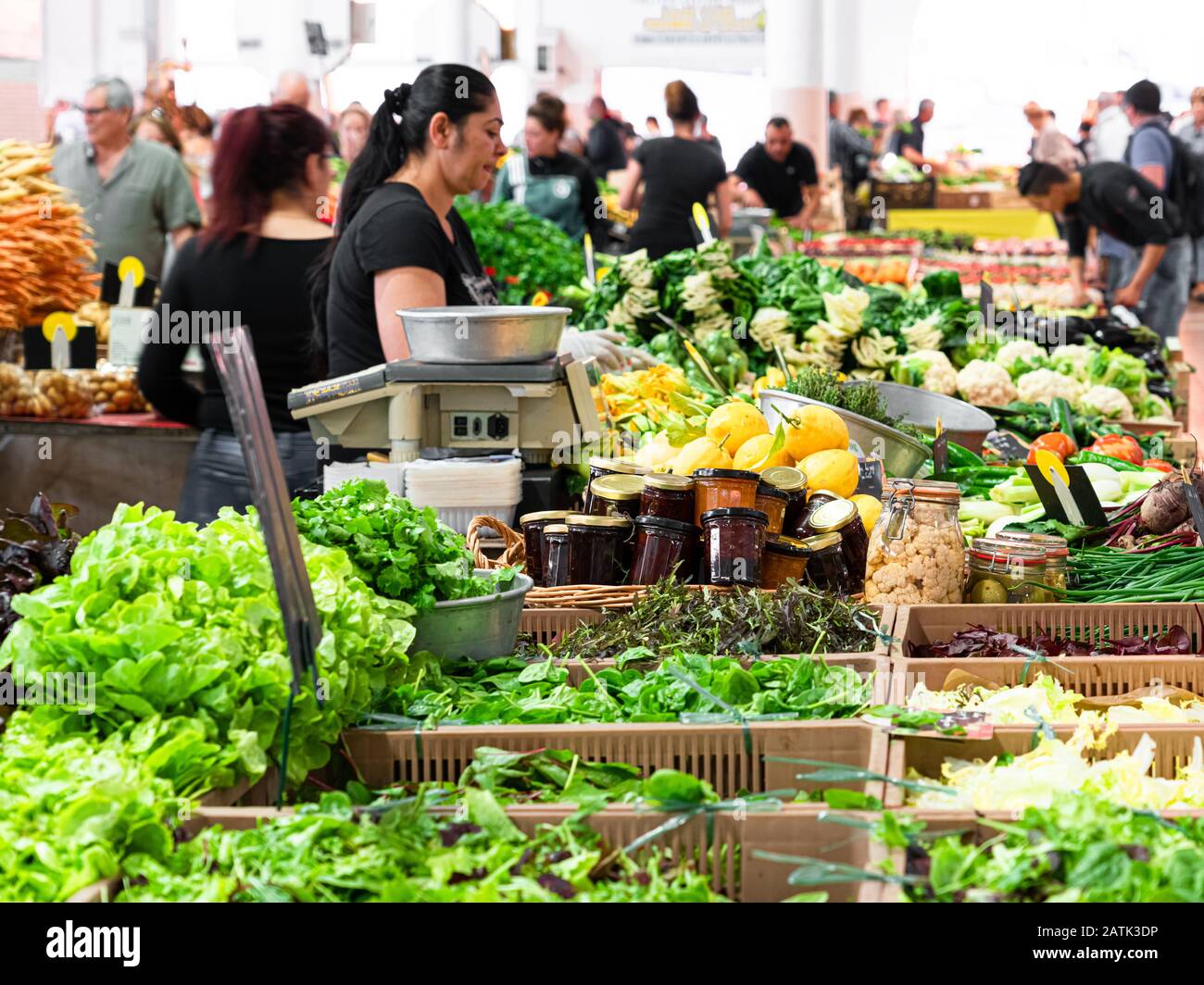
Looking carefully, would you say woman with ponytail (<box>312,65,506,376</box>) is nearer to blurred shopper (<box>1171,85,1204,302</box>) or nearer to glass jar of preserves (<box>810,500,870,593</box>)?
glass jar of preserves (<box>810,500,870,593</box>)

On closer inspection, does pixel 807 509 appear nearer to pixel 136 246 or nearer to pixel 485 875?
pixel 485 875

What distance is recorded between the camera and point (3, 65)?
20.2ft

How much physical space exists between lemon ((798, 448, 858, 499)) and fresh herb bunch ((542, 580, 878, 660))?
59 cm

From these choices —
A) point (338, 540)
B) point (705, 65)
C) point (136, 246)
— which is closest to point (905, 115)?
point (705, 65)

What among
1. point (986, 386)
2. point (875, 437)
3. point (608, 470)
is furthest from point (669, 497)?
point (986, 386)

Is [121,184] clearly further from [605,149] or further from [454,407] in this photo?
[605,149]

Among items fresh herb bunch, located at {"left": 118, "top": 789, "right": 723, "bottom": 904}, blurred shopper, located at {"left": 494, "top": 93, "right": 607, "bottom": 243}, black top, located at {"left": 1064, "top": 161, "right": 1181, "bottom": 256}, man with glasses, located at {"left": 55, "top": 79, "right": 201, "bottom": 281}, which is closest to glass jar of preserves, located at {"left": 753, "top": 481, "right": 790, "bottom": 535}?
fresh herb bunch, located at {"left": 118, "top": 789, "right": 723, "bottom": 904}

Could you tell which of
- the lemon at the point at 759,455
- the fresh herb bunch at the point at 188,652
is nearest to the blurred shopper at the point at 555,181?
the lemon at the point at 759,455

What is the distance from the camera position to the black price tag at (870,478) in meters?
3.39

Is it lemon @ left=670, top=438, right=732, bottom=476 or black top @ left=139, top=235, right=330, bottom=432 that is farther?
black top @ left=139, top=235, right=330, bottom=432

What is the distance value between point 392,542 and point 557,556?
0.67 m

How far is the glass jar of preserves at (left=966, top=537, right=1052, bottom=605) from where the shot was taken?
2.89 m

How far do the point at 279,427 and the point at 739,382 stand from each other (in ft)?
5.68

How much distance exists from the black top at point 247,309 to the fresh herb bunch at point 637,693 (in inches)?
86.7
